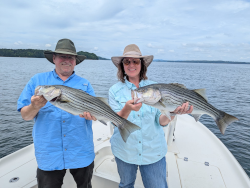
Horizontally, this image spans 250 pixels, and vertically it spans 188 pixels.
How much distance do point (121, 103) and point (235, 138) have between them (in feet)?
32.5

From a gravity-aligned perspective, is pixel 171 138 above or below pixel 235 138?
above

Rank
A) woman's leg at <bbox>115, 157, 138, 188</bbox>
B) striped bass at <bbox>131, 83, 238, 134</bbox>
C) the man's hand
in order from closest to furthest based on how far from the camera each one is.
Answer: the man's hand < striped bass at <bbox>131, 83, 238, 134</bbox> < woman's leg at <bbox>115, 157, 138, 188</bbox>

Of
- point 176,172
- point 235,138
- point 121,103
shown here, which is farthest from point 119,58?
point 235,138

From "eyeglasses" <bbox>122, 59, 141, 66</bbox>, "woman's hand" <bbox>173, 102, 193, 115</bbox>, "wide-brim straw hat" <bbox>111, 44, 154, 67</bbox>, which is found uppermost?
"wide-brim straw hat" <bbox>111, 44, 154, 67</bbox>

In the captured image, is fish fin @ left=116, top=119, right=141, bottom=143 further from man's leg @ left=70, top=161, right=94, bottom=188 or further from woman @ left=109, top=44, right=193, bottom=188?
man's leg @ left=70, top=161, right=94, bottom=188

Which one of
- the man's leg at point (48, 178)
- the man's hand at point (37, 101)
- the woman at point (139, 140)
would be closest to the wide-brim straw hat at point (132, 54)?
the woman at point (139, 140)

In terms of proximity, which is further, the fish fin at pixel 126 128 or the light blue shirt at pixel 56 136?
the light blue shirt at pixel 56 136

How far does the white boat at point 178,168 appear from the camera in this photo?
379 cm

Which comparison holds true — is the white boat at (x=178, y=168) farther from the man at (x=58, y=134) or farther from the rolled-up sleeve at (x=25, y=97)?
the rolled-up sleeve at (x=25, y=97)

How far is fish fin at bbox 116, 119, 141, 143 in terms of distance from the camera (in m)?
2.70

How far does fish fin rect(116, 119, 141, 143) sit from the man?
2.01ft

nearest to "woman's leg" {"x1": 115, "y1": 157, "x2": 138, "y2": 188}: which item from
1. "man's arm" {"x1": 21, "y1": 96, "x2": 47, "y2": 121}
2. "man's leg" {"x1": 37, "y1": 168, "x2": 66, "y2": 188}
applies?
"man's leg" {"x1": 37, "y1": 168, "x2": 66, "y2": 188}

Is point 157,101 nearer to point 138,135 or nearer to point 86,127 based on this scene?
point 138,135

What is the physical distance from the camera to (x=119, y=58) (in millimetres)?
3172
